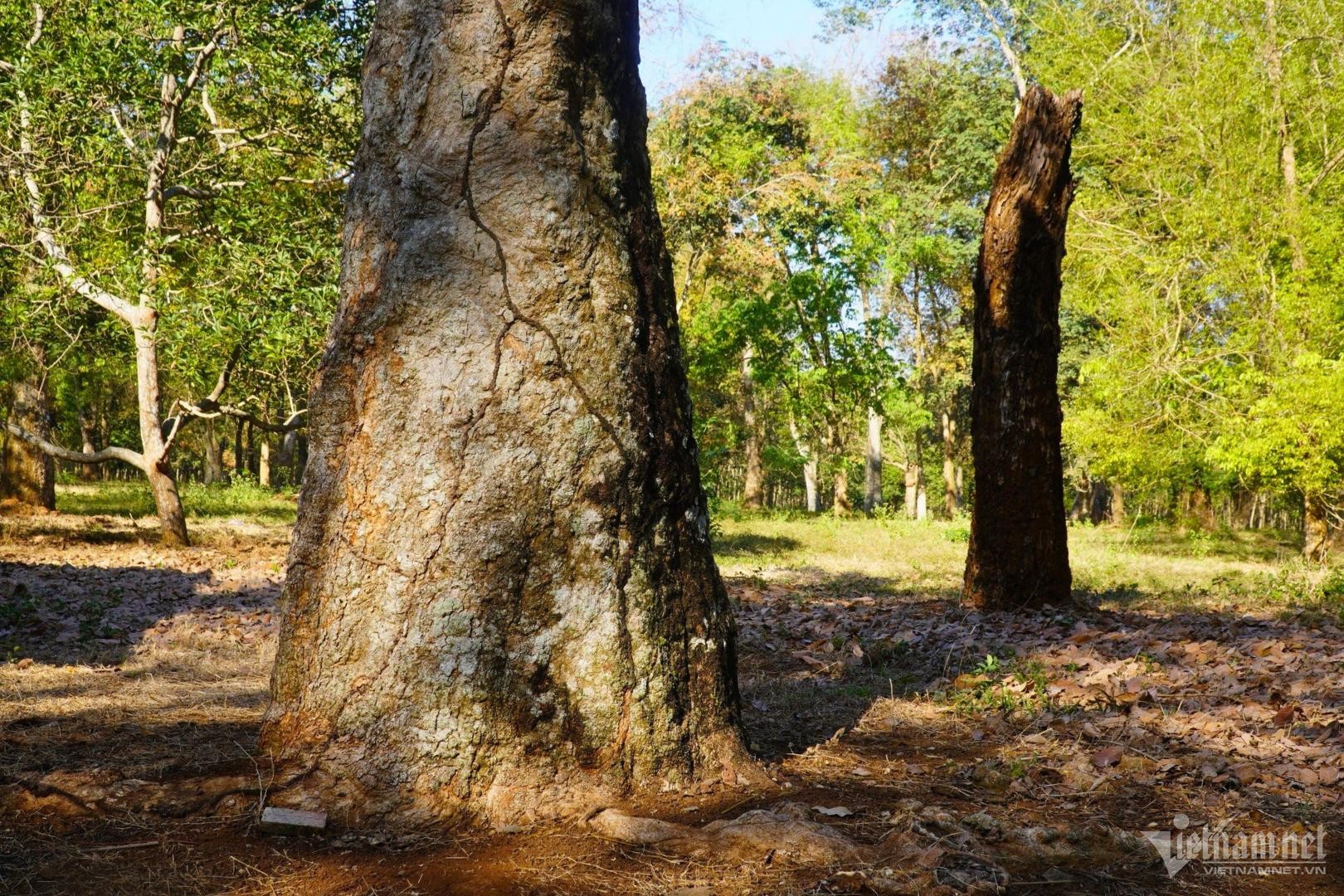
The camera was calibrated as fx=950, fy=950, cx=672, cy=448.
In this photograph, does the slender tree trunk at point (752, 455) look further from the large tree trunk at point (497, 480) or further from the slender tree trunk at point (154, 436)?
the large tree trunk at point (497, 480)

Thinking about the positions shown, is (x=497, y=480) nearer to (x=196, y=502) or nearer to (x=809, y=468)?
(x=196, y=502)

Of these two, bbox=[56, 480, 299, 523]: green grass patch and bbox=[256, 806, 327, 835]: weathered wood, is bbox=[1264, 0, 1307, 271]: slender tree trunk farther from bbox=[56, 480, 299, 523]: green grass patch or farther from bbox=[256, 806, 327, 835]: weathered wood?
bbox=[56, 480, 299, 523]: green grass patch

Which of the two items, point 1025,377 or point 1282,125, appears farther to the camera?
point 1282,125

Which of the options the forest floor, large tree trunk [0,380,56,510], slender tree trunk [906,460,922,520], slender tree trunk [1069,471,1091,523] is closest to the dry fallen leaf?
the forest floor

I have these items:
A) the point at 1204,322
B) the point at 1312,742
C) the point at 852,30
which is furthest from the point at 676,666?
the point at 852,30

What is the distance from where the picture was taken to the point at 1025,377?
7.39 m

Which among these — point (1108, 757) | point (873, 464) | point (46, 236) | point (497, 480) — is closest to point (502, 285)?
point (497, 480)

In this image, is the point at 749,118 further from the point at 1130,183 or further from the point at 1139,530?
the point at 1139,530

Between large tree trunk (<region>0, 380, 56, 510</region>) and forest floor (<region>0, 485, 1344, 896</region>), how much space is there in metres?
8.33

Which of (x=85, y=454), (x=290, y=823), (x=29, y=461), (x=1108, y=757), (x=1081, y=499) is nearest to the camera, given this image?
(x=290, y=823)

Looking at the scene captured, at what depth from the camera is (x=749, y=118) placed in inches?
1013

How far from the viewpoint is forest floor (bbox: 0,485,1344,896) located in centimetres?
246

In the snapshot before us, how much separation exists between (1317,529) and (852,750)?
48.4 ft

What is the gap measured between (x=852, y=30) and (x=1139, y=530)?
13.1m
